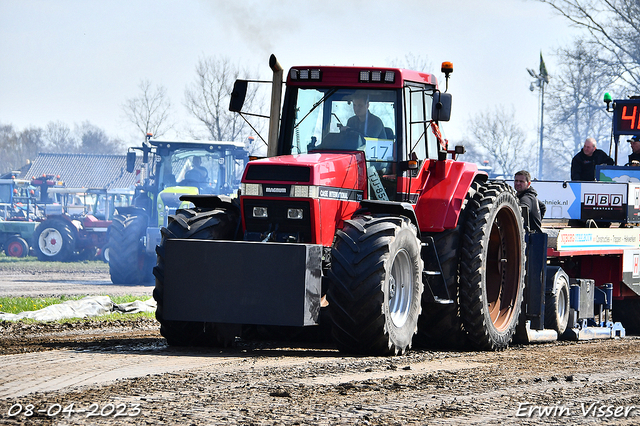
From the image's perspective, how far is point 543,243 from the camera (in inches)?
432

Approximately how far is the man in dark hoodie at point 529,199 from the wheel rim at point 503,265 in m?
0.99

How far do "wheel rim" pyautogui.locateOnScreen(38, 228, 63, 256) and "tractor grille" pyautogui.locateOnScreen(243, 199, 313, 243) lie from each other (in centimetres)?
2115

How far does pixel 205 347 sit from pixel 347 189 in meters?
2.12

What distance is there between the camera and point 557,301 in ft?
37.6

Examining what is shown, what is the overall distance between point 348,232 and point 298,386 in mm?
1923

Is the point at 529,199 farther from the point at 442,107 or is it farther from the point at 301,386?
the point at 301,386

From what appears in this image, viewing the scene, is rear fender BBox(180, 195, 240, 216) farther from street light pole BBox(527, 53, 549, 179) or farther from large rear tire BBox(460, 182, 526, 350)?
street light pole BBox(527, 53, 549, 179)

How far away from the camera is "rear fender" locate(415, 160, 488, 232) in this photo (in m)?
9.29

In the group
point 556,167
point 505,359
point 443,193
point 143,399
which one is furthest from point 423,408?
point 556,167

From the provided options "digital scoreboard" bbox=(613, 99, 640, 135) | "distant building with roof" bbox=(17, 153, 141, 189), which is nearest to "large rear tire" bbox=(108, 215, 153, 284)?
"digital scoreboard" bbox=(613, 99, 640, 135)

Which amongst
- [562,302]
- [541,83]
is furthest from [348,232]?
[541,83]

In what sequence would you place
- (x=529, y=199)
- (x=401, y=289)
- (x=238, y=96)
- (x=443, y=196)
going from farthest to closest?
1. (x=529, y=199)
2. (x=443, y=196)
3. (x=238, y=96)
4. (x=401, y=289)

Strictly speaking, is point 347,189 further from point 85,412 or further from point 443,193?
point 85,412

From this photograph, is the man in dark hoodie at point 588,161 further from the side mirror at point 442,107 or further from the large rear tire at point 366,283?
the large rear tire at point 366,283
